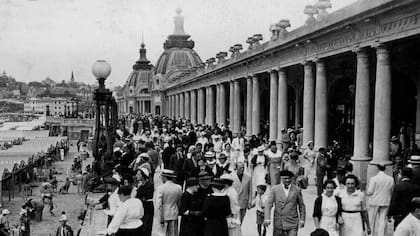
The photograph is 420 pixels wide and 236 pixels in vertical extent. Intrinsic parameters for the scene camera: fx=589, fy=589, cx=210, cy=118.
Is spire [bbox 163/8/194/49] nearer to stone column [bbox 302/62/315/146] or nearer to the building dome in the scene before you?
the building dome

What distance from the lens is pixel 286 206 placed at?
871 cm

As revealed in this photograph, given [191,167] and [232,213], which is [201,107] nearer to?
[191,167]

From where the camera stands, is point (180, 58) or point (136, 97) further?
point (136, 97)

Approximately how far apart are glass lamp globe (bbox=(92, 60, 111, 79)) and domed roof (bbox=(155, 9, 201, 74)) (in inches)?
3250

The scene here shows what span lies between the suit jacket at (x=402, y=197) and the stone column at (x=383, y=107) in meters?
7.09

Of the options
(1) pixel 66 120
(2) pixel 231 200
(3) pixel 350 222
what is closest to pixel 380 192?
(3) pixel 350 222

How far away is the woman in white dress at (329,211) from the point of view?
28.1 feet

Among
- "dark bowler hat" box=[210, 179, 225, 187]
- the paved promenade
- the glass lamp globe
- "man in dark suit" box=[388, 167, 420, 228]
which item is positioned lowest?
the paved promenade

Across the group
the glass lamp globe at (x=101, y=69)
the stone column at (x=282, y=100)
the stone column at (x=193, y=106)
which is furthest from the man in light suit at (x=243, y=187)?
the stone column at (x=193, y=106)

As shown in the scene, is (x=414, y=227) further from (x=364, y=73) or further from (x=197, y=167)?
(x=364, y=73)

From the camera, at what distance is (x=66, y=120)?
325 feet

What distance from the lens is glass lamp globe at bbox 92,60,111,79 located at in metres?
14.6

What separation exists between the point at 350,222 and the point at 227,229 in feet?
6.12

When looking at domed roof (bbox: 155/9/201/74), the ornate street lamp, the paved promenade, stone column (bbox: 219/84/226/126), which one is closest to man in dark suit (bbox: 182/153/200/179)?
the ornate street lamp
